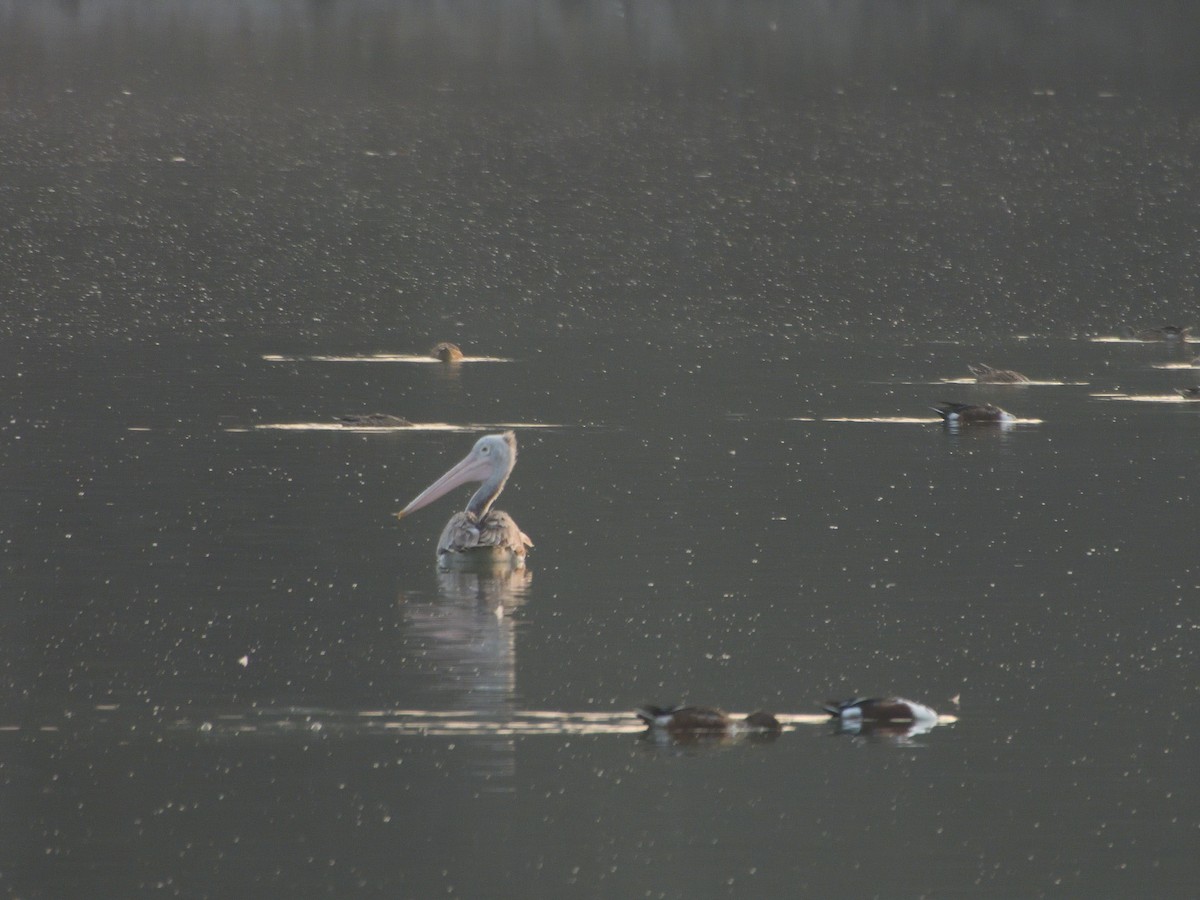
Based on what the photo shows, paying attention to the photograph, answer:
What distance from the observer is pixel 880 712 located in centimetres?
1121

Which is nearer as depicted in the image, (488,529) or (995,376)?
(488,529)

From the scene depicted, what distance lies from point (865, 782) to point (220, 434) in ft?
39.7

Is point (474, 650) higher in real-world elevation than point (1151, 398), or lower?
higher

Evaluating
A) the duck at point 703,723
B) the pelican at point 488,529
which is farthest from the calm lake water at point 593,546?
the pelican at point 488,529

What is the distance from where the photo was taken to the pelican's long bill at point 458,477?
16.9 m

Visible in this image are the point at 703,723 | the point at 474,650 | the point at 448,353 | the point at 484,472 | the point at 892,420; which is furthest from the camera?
the point at 448,353

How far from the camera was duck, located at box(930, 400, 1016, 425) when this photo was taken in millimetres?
22641

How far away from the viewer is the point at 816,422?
75.3ft

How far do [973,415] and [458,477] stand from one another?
22.8ft

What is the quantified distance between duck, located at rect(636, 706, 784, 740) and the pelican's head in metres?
5.64

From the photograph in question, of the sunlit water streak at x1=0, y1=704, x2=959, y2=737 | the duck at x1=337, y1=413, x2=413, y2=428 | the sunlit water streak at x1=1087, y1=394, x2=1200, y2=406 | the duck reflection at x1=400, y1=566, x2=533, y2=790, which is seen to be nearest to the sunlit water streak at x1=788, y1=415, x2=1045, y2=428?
the sunlit water streak at x1=1087, y1=394, x2=1200, y2=406

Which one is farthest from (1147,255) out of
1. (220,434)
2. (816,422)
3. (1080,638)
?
(1080,638)

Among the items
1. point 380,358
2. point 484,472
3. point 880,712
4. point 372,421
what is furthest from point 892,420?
point 880,712

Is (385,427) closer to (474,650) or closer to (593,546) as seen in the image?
(593,546)
